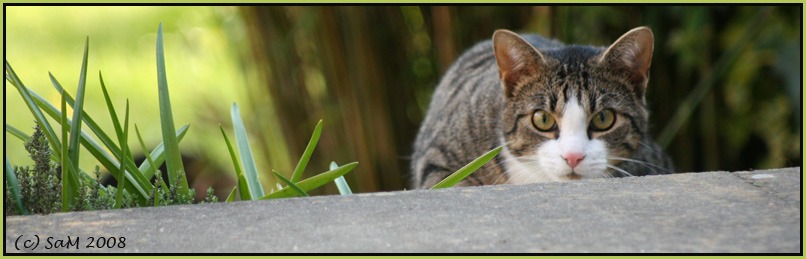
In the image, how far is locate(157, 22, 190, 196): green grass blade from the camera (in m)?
1.31

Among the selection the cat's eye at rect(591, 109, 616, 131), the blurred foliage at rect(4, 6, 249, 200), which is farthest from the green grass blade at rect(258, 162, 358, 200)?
the blurred foliage at rect(4, 6, 249, 200)

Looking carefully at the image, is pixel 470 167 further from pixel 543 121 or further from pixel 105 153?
pixel 105 153

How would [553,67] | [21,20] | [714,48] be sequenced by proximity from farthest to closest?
[21,20], [714,48], [553,67]

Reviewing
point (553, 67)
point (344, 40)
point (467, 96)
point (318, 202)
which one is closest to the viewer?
point (318, 202)

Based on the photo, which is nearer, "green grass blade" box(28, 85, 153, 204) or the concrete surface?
the concrete surface

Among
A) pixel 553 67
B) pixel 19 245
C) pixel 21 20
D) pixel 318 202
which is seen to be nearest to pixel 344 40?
pixel 553 67

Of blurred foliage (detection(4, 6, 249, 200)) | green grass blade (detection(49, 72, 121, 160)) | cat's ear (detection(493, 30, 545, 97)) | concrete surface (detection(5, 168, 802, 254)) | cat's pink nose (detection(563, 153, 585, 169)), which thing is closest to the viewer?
concrete surface (detection(5, 168, 802, 254))

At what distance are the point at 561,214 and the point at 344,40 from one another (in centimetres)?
163

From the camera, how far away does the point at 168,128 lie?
1330 millimetres

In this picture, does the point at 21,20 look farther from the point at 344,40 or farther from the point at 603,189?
the point at 603,189

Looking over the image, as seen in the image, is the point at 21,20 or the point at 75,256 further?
the point at 21,20

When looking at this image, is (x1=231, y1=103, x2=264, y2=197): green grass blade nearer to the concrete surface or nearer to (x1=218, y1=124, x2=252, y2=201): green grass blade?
(x1=218, y1=124, x2=252, y2=201): green grass blade

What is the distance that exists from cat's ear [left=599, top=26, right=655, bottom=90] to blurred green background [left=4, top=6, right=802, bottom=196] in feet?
1.75

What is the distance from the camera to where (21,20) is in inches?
141
